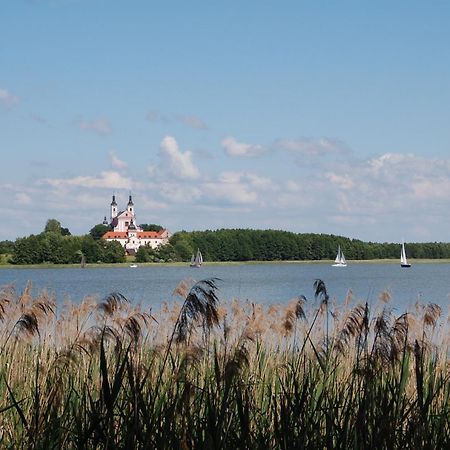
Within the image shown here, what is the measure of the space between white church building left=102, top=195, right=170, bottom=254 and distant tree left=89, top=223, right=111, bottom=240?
1.36 m

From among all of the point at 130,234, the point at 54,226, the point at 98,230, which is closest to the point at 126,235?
the point at 130,234

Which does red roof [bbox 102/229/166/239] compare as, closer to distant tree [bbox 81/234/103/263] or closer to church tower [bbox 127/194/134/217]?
church tower [bbox 127/194/134/217]

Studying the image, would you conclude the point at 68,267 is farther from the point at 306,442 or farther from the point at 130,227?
the point at 306,442

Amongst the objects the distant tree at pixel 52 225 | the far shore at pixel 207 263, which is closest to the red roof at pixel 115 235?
the distant tree at pixel 52 225

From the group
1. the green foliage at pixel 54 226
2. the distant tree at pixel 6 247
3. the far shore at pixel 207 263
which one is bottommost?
the far shore at pixel 207 263

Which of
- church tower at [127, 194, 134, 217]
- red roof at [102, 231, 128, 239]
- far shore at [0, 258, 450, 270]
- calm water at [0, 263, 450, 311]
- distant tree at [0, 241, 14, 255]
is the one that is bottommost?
calm water at [0, 263, 450, 311]

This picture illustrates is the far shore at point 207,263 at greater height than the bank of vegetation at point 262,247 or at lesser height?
lesser

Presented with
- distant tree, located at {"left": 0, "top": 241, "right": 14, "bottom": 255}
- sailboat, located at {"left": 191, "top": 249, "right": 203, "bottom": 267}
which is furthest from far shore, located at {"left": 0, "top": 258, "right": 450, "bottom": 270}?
sailboat, located at {"left": 191, "top": 249, "right": 203, "bottom": 267}

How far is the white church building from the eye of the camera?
15425 centimetres

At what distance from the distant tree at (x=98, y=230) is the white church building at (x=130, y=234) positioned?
1360 mm

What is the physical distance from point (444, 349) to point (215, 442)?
228 inches

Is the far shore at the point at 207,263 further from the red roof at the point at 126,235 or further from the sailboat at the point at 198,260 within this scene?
the red roof at the point at 126,235

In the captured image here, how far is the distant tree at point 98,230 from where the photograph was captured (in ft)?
536

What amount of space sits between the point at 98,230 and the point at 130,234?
39.8ft
